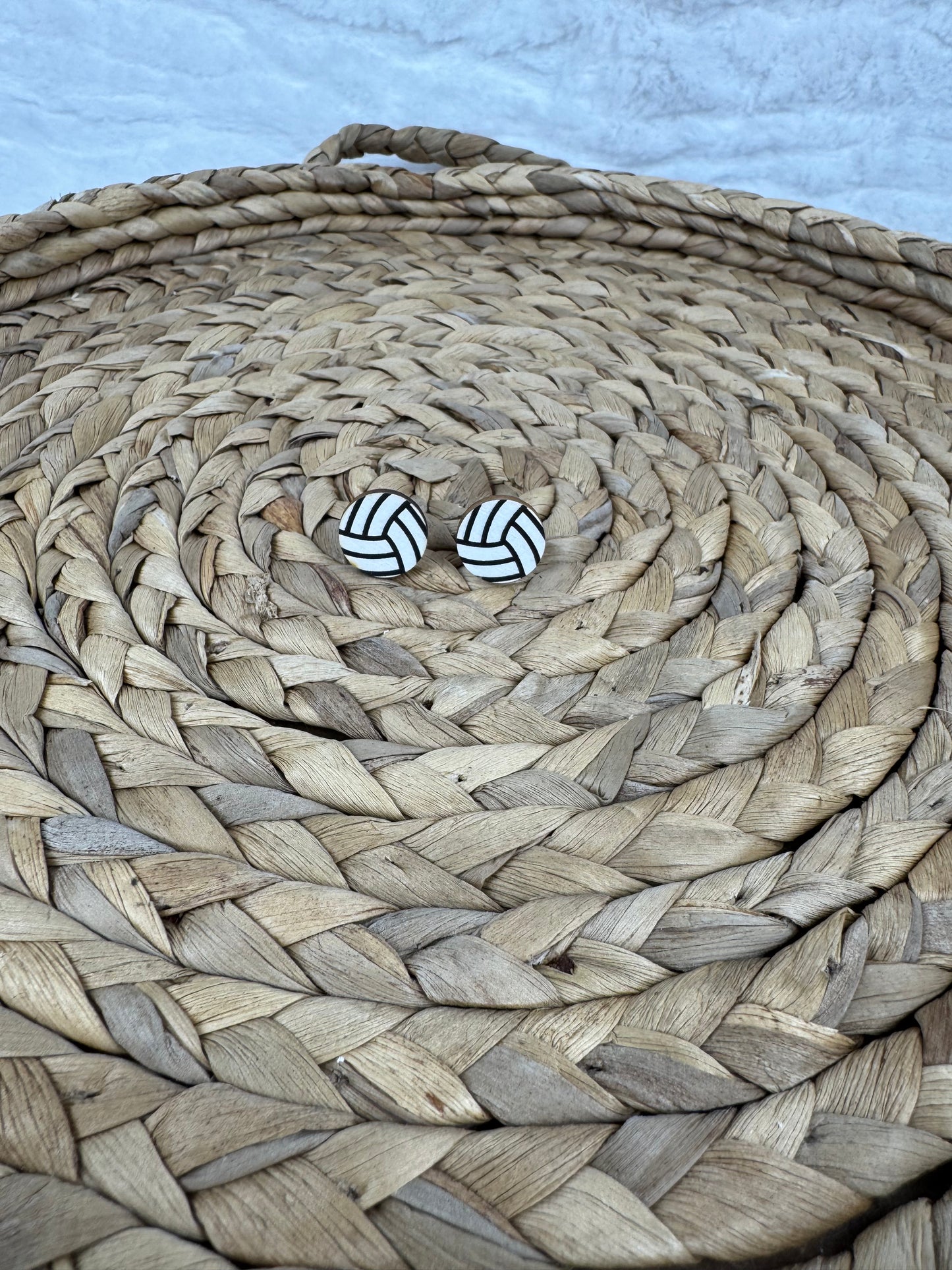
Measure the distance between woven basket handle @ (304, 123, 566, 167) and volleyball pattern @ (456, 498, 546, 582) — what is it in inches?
23.6

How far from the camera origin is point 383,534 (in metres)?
0.76

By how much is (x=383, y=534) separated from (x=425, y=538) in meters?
0.03

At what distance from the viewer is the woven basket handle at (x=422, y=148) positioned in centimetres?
121

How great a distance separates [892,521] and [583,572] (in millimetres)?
242

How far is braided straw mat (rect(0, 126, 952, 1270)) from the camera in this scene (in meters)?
0.47

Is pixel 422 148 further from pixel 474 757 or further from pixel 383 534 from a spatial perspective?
pixel 474 757

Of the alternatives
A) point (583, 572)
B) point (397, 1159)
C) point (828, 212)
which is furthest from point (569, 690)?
point (828, 212)

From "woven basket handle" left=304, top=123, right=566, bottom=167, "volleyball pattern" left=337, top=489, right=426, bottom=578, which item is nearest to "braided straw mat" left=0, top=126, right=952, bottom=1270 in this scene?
"volleyball pattern" left=337, top=489, right=426, bottom=578

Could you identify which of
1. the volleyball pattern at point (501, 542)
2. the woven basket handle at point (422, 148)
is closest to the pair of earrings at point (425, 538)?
the volleyball pattern at point (501, 542)

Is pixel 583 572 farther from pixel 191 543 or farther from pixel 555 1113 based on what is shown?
pixel 555 1113

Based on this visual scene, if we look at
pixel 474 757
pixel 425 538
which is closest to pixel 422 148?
pixel 425 538

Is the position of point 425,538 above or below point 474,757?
above

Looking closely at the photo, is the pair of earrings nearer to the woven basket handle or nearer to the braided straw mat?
the braided straw mat

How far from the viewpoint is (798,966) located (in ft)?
1.77
